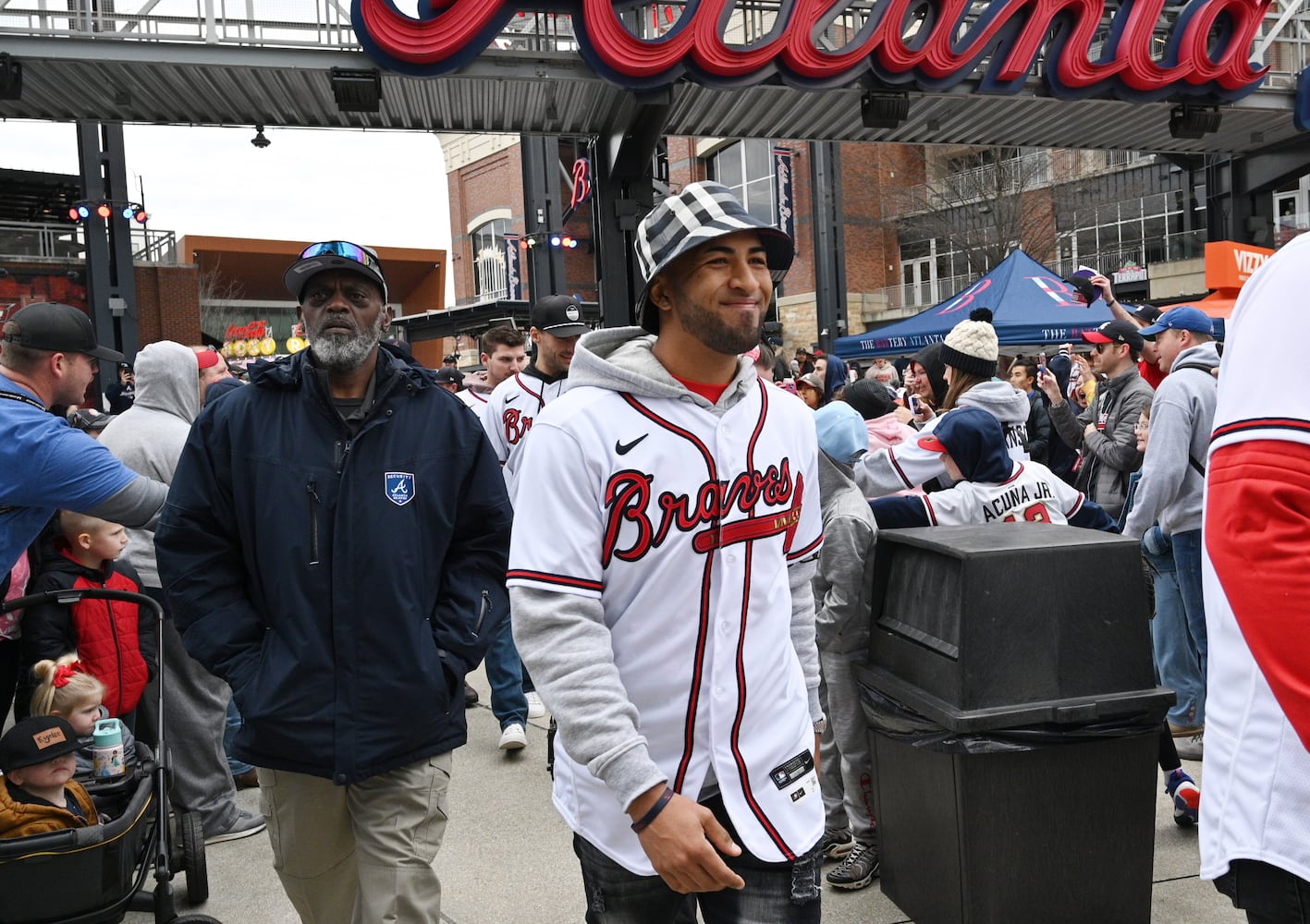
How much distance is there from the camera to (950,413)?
4047 mm

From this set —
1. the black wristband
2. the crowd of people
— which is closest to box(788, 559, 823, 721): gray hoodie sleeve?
the crowd of people

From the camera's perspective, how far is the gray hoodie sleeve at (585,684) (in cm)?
180

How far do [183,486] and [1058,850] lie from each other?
9.06 ft

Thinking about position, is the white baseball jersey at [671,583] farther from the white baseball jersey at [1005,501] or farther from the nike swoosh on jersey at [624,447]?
the white baseball jersey at [1005,501]

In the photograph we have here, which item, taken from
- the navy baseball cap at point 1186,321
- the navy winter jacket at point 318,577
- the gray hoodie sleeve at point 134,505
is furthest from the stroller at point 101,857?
the navy baseball cap at point 1186,321

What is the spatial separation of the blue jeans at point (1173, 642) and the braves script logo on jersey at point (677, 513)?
159 inches

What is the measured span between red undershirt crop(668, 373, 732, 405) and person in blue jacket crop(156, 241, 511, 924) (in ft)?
3.06

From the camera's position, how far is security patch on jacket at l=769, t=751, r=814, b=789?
2090 millimetres

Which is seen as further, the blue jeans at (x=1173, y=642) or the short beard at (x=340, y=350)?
the blue jeans at (x=1173, y=642)

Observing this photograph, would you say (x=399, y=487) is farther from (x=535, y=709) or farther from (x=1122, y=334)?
(x=1122, y=334)

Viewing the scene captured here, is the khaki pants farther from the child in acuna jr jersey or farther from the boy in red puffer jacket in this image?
the child in acuna jr jersey

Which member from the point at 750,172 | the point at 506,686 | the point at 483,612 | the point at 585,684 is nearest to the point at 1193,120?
the point at 506,686

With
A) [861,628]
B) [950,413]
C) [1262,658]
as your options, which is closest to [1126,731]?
[861,628]

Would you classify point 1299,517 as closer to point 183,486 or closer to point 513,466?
point 183,486
